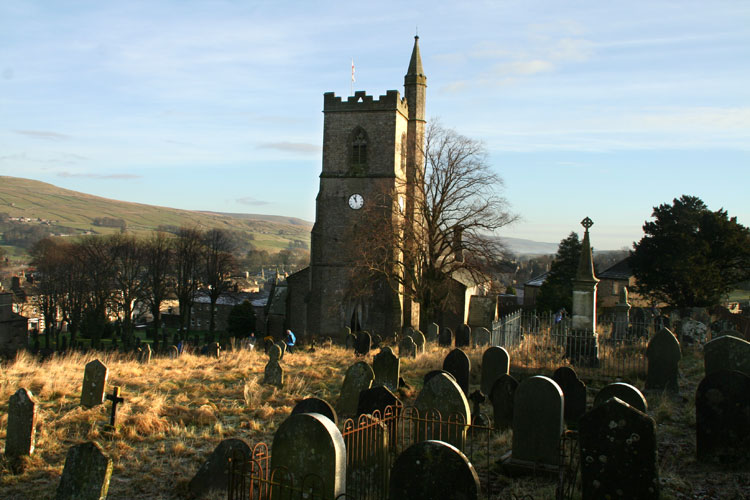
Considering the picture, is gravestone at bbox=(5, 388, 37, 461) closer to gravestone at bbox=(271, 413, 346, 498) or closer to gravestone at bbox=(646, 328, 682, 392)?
gravestone at bbox=(271, 413, 346, 498)

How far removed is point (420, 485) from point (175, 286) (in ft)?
144

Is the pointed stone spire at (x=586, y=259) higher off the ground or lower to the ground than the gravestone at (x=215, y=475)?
higher

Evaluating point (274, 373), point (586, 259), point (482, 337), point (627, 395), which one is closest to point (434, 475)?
point (627, 395)

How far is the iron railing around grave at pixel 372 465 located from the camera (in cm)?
604

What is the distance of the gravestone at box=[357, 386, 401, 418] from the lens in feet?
28.0

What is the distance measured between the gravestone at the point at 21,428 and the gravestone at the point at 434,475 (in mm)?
5564

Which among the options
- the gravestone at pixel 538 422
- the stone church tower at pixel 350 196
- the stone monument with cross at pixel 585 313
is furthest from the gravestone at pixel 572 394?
the stone church tower at pixel 350 196

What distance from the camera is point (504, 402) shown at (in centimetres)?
974

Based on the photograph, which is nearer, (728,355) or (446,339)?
(728,355)

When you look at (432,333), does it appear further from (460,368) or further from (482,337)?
(460,368)

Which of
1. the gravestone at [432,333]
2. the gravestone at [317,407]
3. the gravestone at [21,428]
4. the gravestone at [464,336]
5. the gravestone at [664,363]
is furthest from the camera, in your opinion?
the gravestone at [432,333]

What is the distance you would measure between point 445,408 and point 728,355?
5.63 meters

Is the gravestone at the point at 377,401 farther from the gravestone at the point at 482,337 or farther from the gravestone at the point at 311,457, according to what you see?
the gravestone at the point at 482,337

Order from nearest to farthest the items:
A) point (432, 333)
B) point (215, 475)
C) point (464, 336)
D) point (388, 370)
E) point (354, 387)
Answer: point (215, 475) → point (354, 387) → point (388, 370) → point (464, 336) → point (432, 333)
